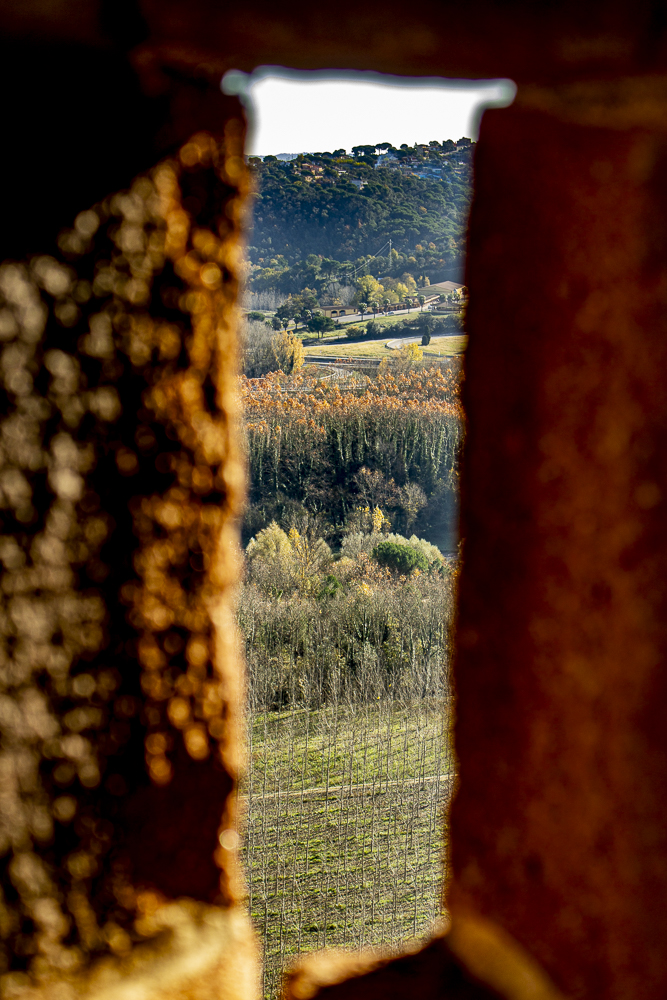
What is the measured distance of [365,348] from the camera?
8.21 m

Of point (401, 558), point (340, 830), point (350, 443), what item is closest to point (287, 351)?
point (350, 443)

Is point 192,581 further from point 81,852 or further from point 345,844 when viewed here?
point 345,844

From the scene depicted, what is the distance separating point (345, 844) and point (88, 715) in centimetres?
601

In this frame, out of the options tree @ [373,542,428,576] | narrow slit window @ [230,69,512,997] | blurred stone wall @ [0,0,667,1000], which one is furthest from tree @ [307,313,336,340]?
blurred stone wall @ [0,0,667,1000]

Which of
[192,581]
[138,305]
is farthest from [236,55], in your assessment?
[192,581]

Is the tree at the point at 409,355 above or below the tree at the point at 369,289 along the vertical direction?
below

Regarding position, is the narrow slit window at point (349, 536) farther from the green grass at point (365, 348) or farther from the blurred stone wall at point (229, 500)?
the blurred stone wall at point (229, 500)

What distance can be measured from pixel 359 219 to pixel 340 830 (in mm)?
5432

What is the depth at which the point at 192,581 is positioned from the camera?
37cm

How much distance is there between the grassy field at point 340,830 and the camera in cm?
561

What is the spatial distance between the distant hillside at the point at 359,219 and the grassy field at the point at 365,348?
1.96 feet

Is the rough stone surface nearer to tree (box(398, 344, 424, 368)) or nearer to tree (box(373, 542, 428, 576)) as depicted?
tree (box(398, 344, 424, 368))

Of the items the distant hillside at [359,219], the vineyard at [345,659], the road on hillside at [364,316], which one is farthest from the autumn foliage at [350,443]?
Answer: the distant hillside at [359,219]

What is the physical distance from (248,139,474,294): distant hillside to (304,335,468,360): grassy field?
1.96 feet
